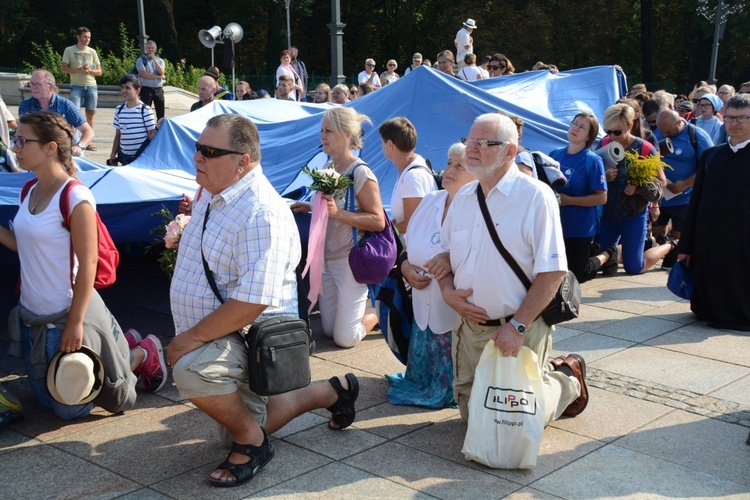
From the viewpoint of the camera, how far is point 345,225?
6.45 metres

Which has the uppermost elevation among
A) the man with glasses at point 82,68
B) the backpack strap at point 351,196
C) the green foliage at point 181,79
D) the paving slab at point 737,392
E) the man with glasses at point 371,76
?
the green foliage at point 181,79

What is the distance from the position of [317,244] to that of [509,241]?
2.19 metres

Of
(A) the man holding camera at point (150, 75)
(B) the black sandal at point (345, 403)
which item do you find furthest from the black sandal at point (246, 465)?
(A) the man holding camera at point (150, 75)

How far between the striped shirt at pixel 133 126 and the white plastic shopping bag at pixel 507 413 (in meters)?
7.80

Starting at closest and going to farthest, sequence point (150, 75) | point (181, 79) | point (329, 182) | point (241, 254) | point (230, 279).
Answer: point (241, 254)
point (230, 279)
point (329, 182)
point (150, 75)
point (181, 79)

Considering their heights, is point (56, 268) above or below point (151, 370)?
above

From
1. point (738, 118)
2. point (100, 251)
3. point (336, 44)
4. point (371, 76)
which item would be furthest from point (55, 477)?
point (371, 76)

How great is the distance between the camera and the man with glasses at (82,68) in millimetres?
16719

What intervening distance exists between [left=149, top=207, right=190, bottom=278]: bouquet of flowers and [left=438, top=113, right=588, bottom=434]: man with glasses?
6.28ft

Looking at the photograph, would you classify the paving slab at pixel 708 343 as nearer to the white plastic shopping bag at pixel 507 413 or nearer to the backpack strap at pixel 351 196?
the backpack strap at pixel 351 196

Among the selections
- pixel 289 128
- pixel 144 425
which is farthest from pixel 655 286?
pixel 144 425

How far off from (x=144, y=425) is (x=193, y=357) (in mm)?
1166

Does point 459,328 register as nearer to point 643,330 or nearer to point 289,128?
point 643,330

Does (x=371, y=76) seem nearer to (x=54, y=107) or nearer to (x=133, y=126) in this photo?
(x=133, y=126)
